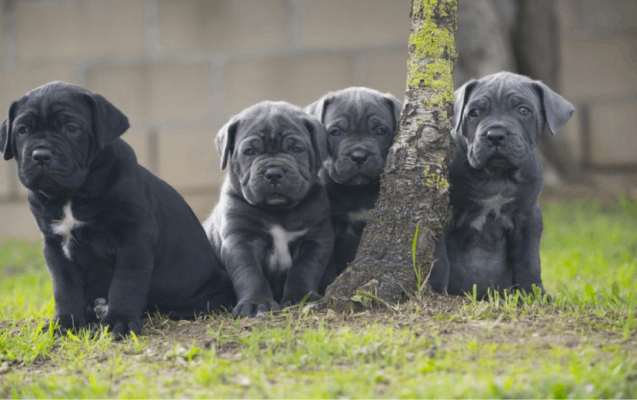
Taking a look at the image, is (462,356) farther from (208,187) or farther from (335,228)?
(208,187)

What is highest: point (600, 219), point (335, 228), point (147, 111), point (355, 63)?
→ point (355, 63)

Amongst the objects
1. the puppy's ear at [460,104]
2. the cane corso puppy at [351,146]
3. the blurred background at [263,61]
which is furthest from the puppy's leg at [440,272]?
the blurred background at [263,61]

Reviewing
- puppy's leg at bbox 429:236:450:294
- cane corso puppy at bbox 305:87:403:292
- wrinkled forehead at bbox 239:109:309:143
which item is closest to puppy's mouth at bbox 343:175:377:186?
cane corso puppy at bbox 305:87:403:292

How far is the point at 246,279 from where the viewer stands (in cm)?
533

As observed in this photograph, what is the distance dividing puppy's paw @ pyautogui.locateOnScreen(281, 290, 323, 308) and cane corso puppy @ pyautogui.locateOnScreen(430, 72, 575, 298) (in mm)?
847

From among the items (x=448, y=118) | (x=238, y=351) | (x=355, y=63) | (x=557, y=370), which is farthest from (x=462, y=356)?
(x=355, y=63)

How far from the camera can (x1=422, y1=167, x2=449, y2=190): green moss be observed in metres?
5.11

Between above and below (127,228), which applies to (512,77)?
above

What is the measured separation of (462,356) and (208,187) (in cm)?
913

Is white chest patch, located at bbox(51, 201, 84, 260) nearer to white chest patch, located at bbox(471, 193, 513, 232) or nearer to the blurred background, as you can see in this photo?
white chest patch, located at bbox(471, 193, 513, 232)

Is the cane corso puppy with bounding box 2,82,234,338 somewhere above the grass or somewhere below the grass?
above

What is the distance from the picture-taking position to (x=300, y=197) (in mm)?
5504

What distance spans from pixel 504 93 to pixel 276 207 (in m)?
1.89

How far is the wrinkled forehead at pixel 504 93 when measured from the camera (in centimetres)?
548
